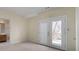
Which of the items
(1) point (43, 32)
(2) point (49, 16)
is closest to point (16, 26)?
(1) point (43, 32)

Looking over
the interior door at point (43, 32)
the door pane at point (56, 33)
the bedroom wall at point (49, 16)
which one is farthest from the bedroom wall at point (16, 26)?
the door pane at point (56, 33)

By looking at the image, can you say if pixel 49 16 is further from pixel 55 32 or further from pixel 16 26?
pixel 16 26

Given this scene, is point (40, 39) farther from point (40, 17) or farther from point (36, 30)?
point (40, 17)

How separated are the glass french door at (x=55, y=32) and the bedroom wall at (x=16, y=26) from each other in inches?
34.5

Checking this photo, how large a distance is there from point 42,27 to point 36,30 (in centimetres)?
32

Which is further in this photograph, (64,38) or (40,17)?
(40,17)

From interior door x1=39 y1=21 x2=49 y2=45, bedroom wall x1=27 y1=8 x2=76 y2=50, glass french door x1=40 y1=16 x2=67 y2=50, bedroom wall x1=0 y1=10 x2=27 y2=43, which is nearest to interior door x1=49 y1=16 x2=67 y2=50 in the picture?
glass french door x1=40 y1=16 x2=67 y2=50

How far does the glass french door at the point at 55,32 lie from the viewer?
10.5 feet

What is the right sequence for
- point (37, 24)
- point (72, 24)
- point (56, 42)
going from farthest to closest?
point (37, 24) < point (56, 42) < point (72, 24)

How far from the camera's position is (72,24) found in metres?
2.95

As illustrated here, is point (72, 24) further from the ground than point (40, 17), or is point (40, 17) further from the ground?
point (40, 17)

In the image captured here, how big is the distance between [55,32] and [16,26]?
7.49 feet
